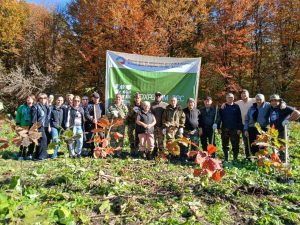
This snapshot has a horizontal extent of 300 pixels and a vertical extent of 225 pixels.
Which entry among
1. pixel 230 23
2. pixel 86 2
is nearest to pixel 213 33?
pixel 230 23

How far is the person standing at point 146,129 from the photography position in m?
8.52

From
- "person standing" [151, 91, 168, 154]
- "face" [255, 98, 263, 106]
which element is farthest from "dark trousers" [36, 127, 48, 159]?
"face" [255, 98, 263, 106]

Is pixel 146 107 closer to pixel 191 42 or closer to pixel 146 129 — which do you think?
pixel 146 129

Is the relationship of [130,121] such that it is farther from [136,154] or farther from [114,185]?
[114,185]

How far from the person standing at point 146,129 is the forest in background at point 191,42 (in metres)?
11.7

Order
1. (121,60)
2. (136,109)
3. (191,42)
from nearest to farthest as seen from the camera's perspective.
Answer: (136,109)
(121,60)
(191,42)

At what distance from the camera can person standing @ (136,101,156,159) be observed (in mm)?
8516

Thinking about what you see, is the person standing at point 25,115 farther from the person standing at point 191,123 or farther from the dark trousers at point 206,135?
the dark trousers at point 206,135

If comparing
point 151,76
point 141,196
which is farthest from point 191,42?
point 141,196

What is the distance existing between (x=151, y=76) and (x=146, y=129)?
1.84 m

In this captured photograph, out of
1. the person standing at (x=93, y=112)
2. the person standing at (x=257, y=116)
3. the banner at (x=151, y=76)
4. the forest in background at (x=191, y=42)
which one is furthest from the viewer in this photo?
the forest in background at (x=191, y=42)

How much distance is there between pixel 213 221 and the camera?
4.45 metres

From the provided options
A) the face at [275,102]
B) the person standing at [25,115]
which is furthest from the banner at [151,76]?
the face at [275,102]

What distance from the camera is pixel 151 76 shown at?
9.65m
